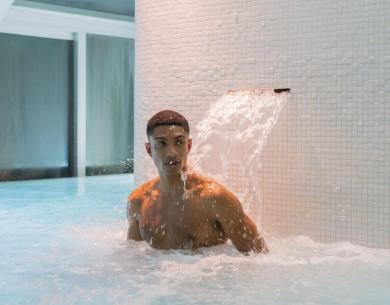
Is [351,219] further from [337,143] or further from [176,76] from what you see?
[176,76]

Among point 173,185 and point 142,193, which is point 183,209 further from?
point 142,193

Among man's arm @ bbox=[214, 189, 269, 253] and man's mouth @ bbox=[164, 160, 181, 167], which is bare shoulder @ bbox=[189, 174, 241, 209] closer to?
man's arm @ bbox=[214, 189, 269, 253]

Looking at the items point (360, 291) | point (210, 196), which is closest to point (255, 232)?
point (210, 196)

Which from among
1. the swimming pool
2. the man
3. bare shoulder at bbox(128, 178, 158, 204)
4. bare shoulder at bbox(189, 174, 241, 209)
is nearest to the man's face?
the man

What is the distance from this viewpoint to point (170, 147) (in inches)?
134

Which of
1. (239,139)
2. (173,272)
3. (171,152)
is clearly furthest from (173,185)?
(239,139)

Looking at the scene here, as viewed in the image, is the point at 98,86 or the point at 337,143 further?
the point at 98,86

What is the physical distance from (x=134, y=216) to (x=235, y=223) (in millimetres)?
694

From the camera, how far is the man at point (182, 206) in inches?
133

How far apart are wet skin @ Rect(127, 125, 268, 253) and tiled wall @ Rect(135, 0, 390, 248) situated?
0.89 metres

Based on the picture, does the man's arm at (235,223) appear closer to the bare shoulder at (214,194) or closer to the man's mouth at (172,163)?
the bare shoulder at (214,194)

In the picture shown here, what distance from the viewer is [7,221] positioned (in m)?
5.43

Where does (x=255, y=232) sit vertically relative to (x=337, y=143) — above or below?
below

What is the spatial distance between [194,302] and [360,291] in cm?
78
